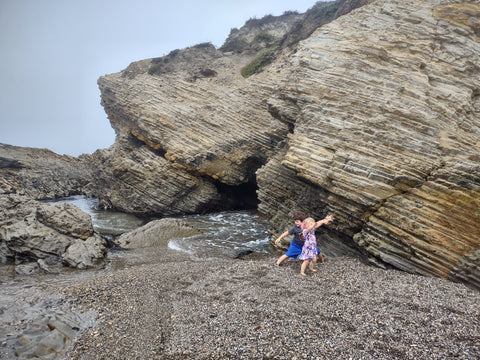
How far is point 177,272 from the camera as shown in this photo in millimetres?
9477

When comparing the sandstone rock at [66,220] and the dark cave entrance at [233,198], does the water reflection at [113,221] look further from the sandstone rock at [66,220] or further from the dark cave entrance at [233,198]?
the dark cave entrance at [233,198]

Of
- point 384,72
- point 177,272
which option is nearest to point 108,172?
point 177,272

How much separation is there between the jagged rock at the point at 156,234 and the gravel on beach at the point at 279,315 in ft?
17.2

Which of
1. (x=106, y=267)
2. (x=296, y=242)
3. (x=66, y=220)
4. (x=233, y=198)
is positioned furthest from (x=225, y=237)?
(x=233, y=198)

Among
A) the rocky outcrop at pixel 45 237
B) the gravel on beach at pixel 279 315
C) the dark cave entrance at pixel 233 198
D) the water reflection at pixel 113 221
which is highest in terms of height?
the rocky outcrop at pixel 45 237

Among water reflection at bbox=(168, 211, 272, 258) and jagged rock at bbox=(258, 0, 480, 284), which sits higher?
jagged rock at bbox=(258, 0, 480, 284)

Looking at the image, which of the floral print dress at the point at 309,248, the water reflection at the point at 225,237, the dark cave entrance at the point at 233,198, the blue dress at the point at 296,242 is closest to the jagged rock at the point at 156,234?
the water reflection at the point at 225,237

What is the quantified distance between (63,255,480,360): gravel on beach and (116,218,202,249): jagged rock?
5.25 meters

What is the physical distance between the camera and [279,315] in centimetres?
602

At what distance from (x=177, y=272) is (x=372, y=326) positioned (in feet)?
20.2

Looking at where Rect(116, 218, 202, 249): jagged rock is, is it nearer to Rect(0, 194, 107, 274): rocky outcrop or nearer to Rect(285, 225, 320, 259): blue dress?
Rect(0, 194, 107, 274): rocky outcrop

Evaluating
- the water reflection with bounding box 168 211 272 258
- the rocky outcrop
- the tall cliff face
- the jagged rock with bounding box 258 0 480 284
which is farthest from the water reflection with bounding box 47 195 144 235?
the jagged rock with bounding box 258 0 480 284

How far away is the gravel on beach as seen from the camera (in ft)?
16.3

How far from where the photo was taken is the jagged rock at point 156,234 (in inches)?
553
